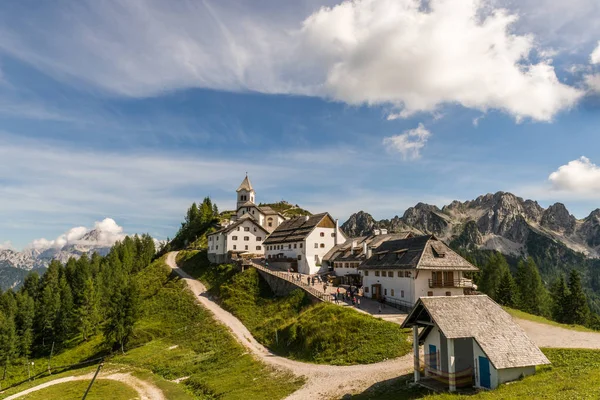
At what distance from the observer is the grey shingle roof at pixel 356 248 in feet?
216

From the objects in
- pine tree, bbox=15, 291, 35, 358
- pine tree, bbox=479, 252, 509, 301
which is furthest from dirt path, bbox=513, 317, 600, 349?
pine tree, bbox=15, 291, 35, 358

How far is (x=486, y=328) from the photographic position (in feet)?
79.4

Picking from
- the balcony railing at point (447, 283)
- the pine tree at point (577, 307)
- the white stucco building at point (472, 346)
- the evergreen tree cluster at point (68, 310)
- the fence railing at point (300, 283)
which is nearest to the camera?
the white stucco building at point (472, 346)

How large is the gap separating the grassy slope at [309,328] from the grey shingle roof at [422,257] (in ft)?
32.4

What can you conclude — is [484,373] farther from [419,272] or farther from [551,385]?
[419,272]

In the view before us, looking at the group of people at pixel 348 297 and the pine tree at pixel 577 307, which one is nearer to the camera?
the group of people at pixel 348 297

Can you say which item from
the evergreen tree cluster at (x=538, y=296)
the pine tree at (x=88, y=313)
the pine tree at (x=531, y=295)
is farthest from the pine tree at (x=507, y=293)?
the pine tree at (x=88, y=313)

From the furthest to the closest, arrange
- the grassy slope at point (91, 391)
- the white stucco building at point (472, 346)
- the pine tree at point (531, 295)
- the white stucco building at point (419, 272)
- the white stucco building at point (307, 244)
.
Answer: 1. the pine tree at point (531, 295)
2. the white stucco building at point (307, 244)
3. the white stucco building at point (419, 272)
4. the grassy slope at point (91, 391)
5. the white stucco building at point (472, 346)

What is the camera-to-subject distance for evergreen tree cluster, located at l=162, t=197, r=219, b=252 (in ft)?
444

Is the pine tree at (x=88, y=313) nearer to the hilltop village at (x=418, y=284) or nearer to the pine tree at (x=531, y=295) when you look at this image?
the hilltop village at (x=418, y=284)

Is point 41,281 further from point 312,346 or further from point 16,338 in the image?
point 312,346

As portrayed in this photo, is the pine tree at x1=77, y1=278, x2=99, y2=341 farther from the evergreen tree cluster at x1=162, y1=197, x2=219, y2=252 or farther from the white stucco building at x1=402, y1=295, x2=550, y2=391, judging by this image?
the white stucco building at x1=402, y1=295, x2=550, y2=391

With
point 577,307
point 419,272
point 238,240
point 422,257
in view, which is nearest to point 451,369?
point 419,272

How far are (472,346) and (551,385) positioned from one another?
4.90m
